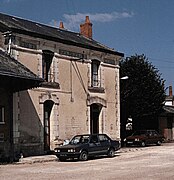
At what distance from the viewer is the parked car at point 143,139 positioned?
115ft

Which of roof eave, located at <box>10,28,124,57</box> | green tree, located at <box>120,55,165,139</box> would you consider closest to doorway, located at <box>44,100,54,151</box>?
roof eave, located at <box>10,28,124,57</box>

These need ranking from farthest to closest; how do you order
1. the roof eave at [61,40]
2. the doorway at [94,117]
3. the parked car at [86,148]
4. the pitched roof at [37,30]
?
the doorway at [94,117] → the pitched roof at [37,30] → the roof eave at [61,40] → the parked car at [86,148]

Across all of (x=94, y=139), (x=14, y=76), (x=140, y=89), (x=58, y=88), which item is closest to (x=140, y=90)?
(x=140, y=89)

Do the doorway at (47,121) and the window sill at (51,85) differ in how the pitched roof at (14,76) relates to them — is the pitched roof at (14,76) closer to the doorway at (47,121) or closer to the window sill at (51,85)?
the window sill at (51,85)

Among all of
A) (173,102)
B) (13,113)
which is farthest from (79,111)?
(173,102)

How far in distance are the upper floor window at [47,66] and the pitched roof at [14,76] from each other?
11.7ft

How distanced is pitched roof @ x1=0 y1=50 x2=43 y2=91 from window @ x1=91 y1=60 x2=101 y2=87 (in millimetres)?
8479

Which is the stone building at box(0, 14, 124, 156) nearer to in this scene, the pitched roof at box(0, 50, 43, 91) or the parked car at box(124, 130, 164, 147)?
the pitched roof at box(0, 50, 43, 91)

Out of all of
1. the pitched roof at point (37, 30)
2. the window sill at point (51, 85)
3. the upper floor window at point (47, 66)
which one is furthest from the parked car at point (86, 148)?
the pitched roof at point (37, 30)

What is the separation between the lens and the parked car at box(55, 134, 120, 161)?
22.1m

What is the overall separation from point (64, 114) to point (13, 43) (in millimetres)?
6239

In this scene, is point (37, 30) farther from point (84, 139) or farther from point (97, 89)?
point (84, 139)

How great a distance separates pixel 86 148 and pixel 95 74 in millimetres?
9305

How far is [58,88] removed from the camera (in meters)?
27.3
